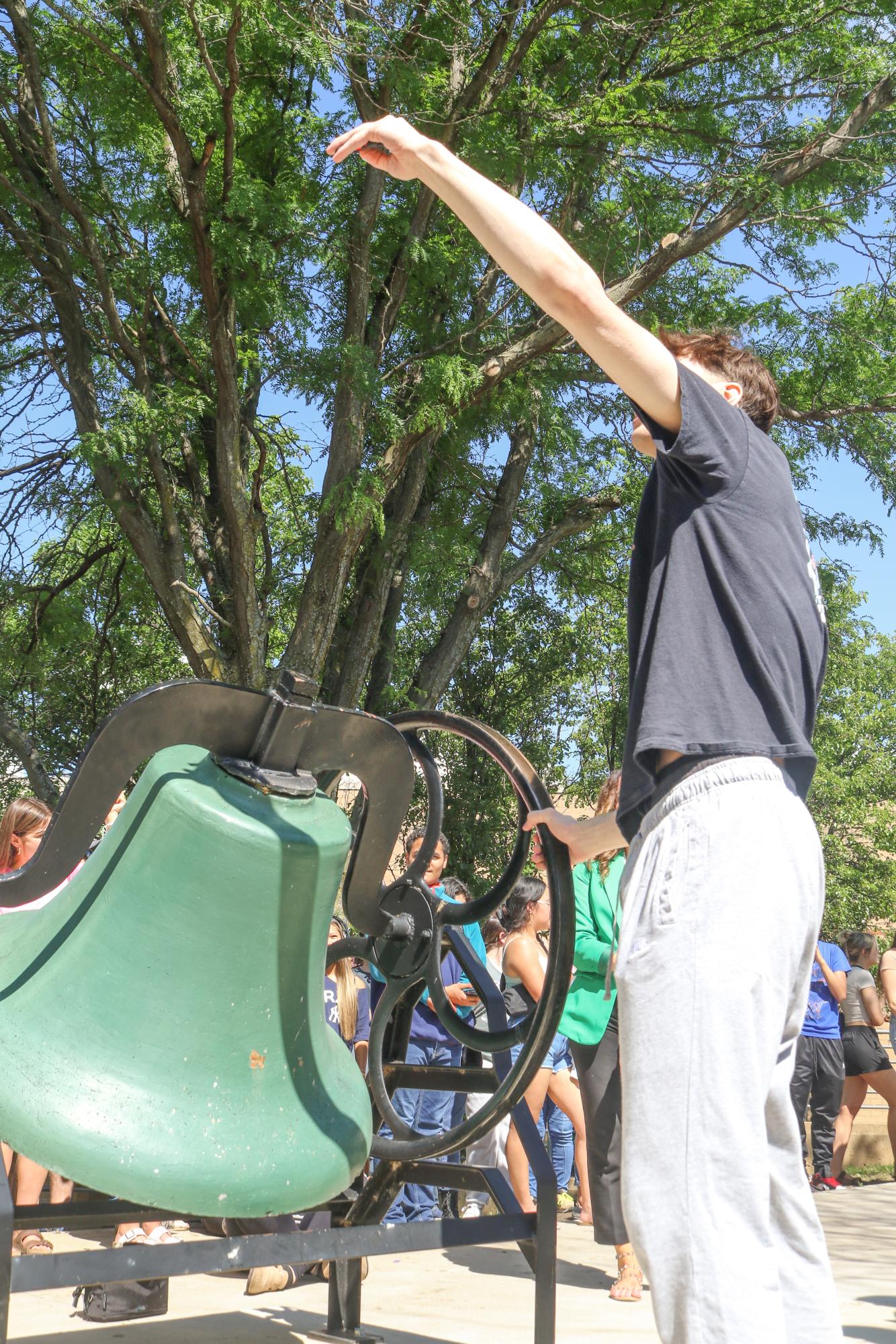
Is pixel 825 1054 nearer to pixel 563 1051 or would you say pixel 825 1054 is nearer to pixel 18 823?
pixel 563 1051

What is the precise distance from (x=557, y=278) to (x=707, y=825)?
75 centimetres

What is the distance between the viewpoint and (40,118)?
9.08 m

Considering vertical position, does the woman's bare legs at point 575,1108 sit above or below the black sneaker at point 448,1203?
above

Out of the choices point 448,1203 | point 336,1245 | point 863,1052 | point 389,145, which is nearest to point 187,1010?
point 336,1245

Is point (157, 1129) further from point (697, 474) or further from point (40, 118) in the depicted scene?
point (40, 118)

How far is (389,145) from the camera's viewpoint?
1.75 m

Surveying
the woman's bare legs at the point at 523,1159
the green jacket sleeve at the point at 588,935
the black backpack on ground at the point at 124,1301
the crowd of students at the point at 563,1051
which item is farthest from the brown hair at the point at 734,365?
the woman's bare legs at the point at 523,1159

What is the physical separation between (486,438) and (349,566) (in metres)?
2.83

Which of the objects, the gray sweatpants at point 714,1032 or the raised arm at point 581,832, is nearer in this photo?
the gray sweatpants at point 714,1032

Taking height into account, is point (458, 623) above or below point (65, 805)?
above

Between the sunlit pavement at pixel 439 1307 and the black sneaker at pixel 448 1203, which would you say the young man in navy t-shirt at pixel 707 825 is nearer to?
the sunlit pavement at pixel 439 1307

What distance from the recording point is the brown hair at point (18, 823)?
482 centimetres

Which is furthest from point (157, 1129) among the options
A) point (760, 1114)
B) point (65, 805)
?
point (760, 1114)

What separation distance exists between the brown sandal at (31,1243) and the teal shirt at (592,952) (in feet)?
6.79
